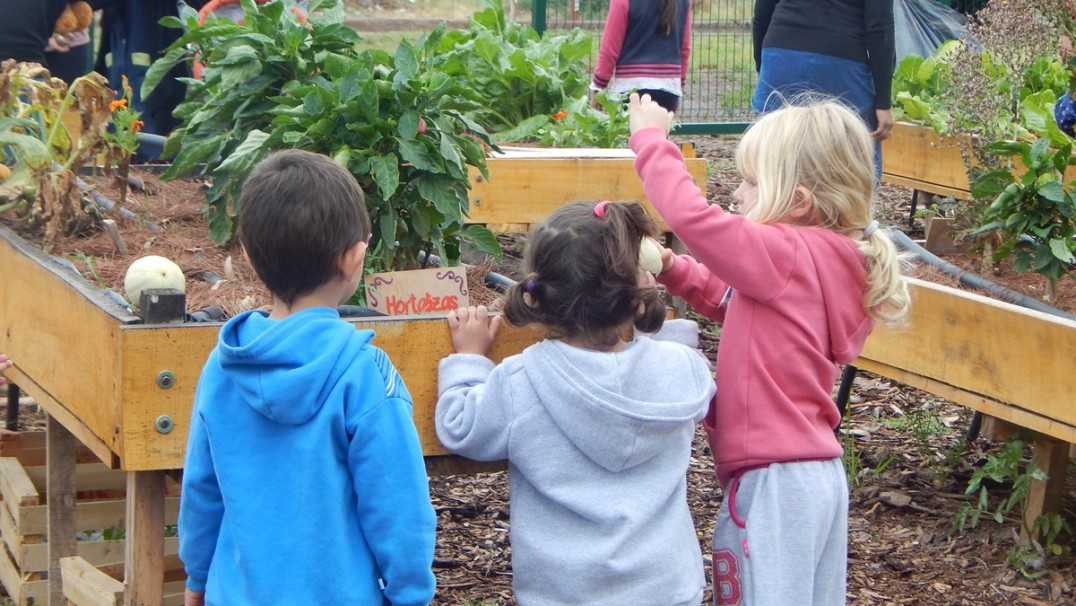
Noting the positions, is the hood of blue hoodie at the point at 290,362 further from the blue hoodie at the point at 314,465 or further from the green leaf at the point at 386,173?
the green leaf at the point at 386,173

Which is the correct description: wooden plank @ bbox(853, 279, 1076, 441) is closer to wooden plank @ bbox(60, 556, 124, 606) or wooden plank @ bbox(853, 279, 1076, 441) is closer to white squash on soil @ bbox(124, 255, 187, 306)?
white squash on soil @ bbox(124, 255, 187, 306)

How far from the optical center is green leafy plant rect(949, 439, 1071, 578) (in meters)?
3.88

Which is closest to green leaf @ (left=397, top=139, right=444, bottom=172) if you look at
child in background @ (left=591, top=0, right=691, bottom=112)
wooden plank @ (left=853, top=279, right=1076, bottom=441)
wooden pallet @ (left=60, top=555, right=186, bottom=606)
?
wooden pallet @ (left=60, top=555, right=186, bottom=606)

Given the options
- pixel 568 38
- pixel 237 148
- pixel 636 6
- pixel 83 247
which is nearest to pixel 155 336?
pixel 237 148

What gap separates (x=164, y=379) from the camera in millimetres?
2428

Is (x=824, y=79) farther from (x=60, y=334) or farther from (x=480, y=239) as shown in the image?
(x=60, y=334)

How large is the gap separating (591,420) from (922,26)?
914cm

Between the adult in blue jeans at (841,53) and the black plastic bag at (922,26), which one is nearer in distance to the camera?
the adult in blue jeans at (841,53)

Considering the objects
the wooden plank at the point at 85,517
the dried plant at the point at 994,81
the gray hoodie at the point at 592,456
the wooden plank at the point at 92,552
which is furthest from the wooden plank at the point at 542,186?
the gray hoodie at the point at 592,456

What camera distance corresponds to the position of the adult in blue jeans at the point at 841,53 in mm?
5234

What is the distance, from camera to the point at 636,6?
7.45 meters

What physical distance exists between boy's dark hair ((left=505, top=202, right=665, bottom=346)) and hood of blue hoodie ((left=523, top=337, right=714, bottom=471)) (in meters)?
0.05

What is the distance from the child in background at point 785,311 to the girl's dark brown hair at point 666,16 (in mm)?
4928

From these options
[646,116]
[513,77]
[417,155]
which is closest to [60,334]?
[417,155]
